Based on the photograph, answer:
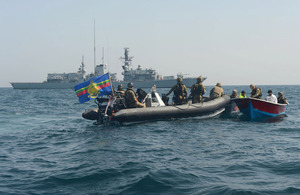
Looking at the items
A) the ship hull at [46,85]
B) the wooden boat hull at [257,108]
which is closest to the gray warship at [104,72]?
the ship hull at [46,85]

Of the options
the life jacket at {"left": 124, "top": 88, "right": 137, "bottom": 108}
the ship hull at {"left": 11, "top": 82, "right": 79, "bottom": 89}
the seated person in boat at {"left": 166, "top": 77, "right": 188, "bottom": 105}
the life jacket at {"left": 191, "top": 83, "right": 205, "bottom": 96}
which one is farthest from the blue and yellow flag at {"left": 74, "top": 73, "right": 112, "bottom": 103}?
the ship hull at {"left": 11, "top": 82, "right": 79, "bottom": 89}

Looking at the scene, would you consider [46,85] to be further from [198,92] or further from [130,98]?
[130,98]

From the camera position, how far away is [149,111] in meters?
13.1

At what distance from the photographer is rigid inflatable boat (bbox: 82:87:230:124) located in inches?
493

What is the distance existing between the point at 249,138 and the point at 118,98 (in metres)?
6.13

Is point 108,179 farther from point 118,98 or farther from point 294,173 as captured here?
point 118,98

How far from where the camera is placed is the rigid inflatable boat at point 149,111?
493 inches

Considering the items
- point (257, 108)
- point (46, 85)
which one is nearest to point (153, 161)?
point (257, 108)

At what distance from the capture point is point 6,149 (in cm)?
869

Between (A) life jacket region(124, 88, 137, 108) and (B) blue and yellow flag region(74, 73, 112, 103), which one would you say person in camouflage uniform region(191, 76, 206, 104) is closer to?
(A) life jacket region(124, 88, 137, 108)

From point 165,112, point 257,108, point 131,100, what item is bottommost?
point 165,112

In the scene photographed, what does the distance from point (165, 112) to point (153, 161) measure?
664 centimetres

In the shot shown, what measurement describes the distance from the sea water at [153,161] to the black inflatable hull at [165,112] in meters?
0.88

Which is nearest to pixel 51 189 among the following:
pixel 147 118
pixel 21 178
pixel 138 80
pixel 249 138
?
pixel 21 178
